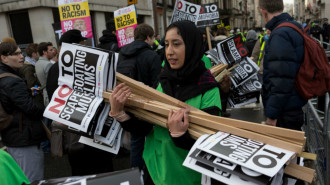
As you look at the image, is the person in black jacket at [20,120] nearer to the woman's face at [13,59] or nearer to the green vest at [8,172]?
the woman's face at [13,59]

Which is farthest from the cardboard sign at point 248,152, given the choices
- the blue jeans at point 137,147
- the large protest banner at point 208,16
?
the large protest banner at point 208,16

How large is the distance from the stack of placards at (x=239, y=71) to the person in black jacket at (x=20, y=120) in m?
2.39

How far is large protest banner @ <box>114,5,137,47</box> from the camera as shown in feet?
21.7

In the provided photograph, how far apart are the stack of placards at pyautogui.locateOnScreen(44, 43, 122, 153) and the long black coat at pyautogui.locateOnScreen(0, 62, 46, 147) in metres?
1.08

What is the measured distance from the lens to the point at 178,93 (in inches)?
71.7

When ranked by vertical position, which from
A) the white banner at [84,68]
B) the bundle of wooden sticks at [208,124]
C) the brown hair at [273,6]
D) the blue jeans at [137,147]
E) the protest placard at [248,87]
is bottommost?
the blue jeans at [137,147]

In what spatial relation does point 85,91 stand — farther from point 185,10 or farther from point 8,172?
point 185,10

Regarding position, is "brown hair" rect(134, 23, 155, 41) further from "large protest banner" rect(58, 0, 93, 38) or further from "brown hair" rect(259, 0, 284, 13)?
"large protest banner" rect(58, 0, 93, 38)

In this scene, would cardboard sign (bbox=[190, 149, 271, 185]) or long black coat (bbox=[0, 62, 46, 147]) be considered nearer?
cardboard sign (bbox=[190, 149, 271, 185])

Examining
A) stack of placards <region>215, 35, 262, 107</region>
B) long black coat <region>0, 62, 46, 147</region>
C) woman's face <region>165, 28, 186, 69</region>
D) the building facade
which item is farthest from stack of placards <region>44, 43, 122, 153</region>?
the building facade

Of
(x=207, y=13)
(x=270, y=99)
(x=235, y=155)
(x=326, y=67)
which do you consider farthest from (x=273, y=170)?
(x=207, y=13)

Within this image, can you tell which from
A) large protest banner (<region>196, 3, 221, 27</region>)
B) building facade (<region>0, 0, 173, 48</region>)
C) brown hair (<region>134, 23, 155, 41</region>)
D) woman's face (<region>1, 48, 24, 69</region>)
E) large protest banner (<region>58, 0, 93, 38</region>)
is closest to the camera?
woman's face (<region>1, 48, 24, 69</region>)

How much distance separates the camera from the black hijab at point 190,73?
1773 mm

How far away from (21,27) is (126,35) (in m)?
8.28
